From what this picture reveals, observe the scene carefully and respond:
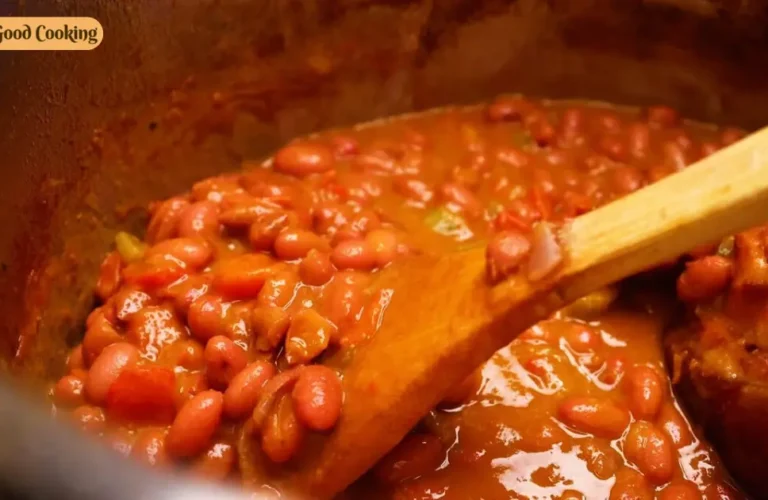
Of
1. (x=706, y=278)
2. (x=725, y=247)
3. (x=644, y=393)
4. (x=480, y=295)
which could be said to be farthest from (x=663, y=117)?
(x=480, y=295)

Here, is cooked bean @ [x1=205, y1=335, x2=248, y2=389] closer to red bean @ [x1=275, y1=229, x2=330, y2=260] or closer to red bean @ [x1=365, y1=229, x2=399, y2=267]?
red bean @ [x1=275, y1=229, x2=330, y2=260]

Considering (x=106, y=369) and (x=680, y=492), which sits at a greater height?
(x=106, y=369)

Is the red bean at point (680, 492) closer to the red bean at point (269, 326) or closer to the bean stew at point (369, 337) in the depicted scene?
the bean stew at point (369, 337)

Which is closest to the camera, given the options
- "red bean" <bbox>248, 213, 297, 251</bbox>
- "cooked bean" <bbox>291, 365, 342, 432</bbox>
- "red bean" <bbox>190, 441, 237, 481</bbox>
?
"cooked bean" <bbox>291, 365, 342, 432</bbox>

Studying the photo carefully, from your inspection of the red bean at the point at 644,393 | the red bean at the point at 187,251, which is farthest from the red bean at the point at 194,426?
the red bean at the point at 644,393

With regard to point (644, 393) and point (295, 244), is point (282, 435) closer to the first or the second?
point (295, 244)

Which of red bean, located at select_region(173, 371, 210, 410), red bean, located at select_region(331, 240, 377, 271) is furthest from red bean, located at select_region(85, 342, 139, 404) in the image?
red bean, located at select_region(331, 240, 377, 271)

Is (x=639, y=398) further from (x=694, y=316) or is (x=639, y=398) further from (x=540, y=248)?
(x=540, y=248)
